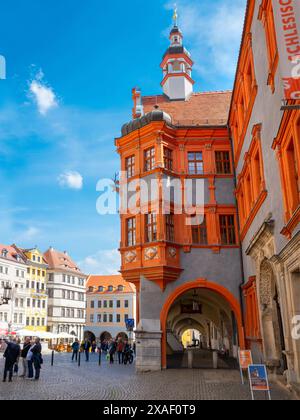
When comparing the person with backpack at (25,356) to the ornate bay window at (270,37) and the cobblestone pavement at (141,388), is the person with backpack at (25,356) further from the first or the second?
the ornate bay window at (270,37)

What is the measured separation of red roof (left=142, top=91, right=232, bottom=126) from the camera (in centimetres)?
2550

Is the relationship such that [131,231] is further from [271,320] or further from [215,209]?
[271,320]

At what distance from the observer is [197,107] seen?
89.6 feet

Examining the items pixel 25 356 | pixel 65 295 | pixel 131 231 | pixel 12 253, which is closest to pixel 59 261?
pixel 65 295

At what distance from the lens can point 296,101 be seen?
32.7 feet

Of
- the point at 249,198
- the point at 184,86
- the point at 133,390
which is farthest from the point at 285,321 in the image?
the point at 184,86

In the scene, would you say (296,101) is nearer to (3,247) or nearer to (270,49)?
(270,49)

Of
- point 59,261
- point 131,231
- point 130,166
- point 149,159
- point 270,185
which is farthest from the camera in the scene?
point 59,261

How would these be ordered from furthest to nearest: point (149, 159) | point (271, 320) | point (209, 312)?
1. point (209, 312)
2. point (149, 159)
3. point (271, 320)

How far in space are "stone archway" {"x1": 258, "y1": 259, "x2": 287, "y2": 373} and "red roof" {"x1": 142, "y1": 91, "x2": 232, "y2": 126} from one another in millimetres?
11671

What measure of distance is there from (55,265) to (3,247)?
12153mm

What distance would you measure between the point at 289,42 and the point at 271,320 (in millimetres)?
9633

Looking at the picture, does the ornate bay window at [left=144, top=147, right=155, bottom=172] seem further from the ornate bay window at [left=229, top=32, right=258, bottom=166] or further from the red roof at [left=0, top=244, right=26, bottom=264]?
the red roof at [left=0, top=244, right=26, bottom=264]

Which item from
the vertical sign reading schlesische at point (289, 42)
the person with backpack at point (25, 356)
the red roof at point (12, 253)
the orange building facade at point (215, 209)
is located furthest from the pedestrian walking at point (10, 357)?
the red roof at point (12, 253)
